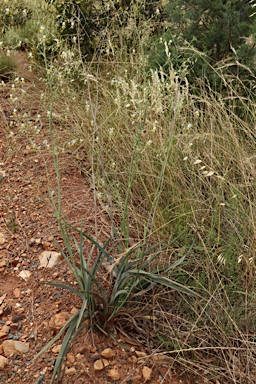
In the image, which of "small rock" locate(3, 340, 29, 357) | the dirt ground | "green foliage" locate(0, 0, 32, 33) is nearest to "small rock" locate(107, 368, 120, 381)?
the dirt ground

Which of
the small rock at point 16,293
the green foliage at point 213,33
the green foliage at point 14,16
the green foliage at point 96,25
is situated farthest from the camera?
the green foliage at point 14,16

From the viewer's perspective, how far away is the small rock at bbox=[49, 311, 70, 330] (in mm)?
1918

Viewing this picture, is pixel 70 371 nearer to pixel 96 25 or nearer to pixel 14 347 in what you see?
pixel 14 347

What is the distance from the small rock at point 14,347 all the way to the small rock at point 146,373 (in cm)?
48

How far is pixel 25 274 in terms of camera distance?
7.36 feet

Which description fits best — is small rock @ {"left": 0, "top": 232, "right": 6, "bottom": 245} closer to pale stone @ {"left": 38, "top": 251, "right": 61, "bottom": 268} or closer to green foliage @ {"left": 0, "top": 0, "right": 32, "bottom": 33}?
pale stone @ {"left": 38, "top": 251, "right": 61, "bottom": 268}

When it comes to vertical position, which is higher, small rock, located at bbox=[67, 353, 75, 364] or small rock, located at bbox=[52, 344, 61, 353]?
small rock, located at bbox=[52, 344, 61, 353]

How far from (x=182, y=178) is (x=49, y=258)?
2.86 feet

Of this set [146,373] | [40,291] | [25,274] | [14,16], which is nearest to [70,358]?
[146,373]

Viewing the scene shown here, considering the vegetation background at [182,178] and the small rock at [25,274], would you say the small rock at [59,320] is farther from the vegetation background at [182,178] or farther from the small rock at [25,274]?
the small rock at [25,274]

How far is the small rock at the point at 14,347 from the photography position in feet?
6.10

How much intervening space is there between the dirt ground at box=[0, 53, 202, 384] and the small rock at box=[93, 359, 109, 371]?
11mm

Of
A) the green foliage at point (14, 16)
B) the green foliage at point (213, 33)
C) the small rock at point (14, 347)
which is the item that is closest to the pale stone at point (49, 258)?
the small rock at point (14, 347)

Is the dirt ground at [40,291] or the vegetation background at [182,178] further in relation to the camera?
the vegetation background at [182,178]
